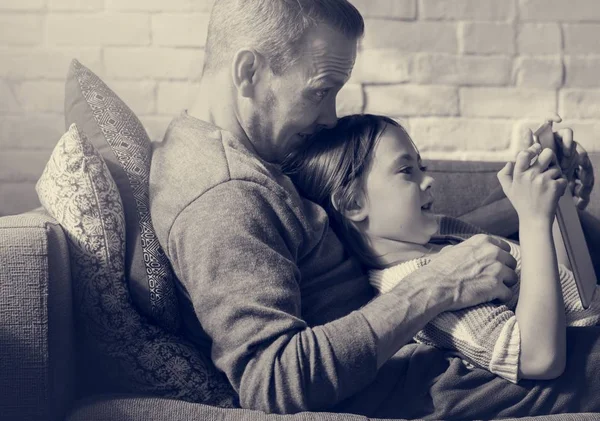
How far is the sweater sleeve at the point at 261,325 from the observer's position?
1.19 m

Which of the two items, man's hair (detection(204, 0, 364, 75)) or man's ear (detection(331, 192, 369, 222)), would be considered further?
man's ear (detection(331, 192, 369, 222))

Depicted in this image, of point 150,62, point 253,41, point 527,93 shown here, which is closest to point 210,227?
point 253,41

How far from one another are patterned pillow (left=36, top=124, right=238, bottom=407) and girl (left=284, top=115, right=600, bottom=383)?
378mm

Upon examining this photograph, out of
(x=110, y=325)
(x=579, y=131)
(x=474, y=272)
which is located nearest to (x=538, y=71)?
(x=579, y=131)

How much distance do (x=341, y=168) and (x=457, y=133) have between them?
37.9 inches

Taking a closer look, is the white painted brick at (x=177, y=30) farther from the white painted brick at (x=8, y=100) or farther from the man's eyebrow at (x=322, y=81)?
the man's eyebrow at (x=322, y=81)

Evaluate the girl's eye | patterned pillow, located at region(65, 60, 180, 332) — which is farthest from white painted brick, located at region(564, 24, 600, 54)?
patterned pillow, located at region(65, 60, 180, 332)

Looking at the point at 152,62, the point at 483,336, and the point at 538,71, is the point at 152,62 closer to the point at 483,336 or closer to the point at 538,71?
the point at 538,71

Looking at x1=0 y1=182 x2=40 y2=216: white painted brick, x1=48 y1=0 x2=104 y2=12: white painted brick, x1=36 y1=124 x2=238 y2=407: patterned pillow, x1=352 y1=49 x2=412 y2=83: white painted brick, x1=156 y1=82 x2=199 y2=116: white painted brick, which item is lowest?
x1=0 y1=182 x2=40 y2=216: white painted brick

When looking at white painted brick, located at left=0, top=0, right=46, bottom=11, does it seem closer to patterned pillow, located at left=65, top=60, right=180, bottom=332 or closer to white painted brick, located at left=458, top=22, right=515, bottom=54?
patterned pillow, located at left=65, top=60, right=180, bottom=332

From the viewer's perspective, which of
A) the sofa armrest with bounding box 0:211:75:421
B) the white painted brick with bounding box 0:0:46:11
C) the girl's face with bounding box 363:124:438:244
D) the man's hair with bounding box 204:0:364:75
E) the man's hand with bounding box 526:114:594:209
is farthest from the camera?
the white painted brick with bounding box 0:0:46:11

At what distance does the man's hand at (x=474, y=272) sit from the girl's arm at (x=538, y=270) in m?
0.06

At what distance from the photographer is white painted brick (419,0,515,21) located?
2316 millimetres

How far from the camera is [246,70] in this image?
141cm
